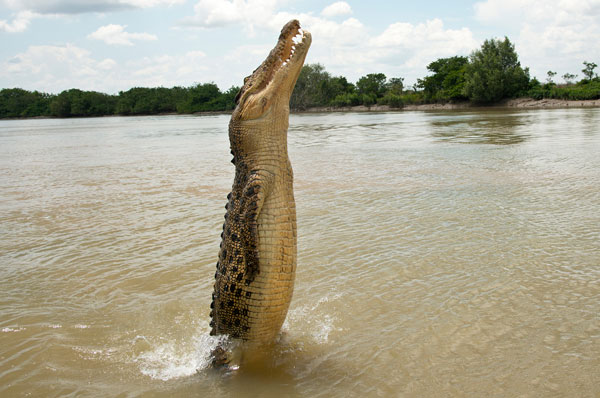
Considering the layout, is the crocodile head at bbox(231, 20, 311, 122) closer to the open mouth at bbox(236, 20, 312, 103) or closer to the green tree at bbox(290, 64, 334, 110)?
the open mouth at bbox(236, 20, 312, 103)

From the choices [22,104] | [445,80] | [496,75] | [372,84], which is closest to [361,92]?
[372,84]

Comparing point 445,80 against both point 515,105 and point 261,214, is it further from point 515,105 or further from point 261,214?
point 261,214

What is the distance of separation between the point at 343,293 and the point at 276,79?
7.53 ft

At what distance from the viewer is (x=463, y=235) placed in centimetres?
647

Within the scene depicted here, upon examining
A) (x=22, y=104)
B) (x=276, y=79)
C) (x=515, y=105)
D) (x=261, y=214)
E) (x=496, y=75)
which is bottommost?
(x=261, y=214)

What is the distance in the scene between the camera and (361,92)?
9269 centimetres

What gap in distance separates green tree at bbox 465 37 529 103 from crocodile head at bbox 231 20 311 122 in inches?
2288

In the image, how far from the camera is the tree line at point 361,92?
57.0 m

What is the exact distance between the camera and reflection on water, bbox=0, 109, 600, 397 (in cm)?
349

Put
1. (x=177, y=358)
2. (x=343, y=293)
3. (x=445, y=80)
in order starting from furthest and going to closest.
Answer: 1. (x=445, y=80)
2. (x=343, y=293)
3. (x=177, y=358)

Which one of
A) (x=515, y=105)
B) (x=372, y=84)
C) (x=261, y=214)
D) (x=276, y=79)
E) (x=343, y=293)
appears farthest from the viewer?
(x=372, y=84)

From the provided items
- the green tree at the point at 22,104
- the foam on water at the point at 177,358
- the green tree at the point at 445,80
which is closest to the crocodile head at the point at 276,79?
the foam on water at the point at 177,358

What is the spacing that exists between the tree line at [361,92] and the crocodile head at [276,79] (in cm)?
5329

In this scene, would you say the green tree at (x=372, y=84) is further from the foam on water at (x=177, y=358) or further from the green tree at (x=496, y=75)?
the foam on water at (x=177, y=358)
